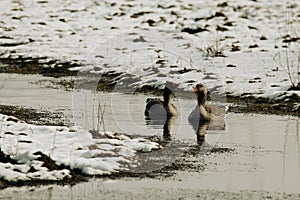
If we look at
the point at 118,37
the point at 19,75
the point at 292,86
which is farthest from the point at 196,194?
the point at 118,37

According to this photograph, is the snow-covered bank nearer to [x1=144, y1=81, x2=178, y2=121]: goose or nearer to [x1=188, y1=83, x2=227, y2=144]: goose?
[x1=188, y1=83, x2=227, y2=144]: goose

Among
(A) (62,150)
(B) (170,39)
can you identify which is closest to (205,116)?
(A) (62,150)

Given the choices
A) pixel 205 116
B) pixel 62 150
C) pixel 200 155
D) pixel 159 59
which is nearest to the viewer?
pixel 62 150

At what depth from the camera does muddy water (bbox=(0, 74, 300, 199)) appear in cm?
855

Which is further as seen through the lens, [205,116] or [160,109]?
[160,109]

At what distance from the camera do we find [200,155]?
10.4 meters

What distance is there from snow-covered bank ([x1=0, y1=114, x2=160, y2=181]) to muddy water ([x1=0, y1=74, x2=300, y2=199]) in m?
0.38

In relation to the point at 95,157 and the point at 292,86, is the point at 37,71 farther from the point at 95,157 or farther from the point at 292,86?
the point at 95,157

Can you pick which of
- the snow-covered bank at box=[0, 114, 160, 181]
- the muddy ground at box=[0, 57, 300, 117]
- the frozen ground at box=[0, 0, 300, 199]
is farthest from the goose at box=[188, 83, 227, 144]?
the snow-covered bank at box=[0, 114, 160, 181]

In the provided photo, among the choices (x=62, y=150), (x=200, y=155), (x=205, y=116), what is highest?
(x=205, y=116)

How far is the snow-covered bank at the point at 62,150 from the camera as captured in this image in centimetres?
905

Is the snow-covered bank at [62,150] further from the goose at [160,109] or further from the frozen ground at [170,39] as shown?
the frozen ground at [170,39]

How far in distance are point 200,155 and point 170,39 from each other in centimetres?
1342

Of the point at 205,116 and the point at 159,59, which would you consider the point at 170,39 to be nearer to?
the point at 159,59
